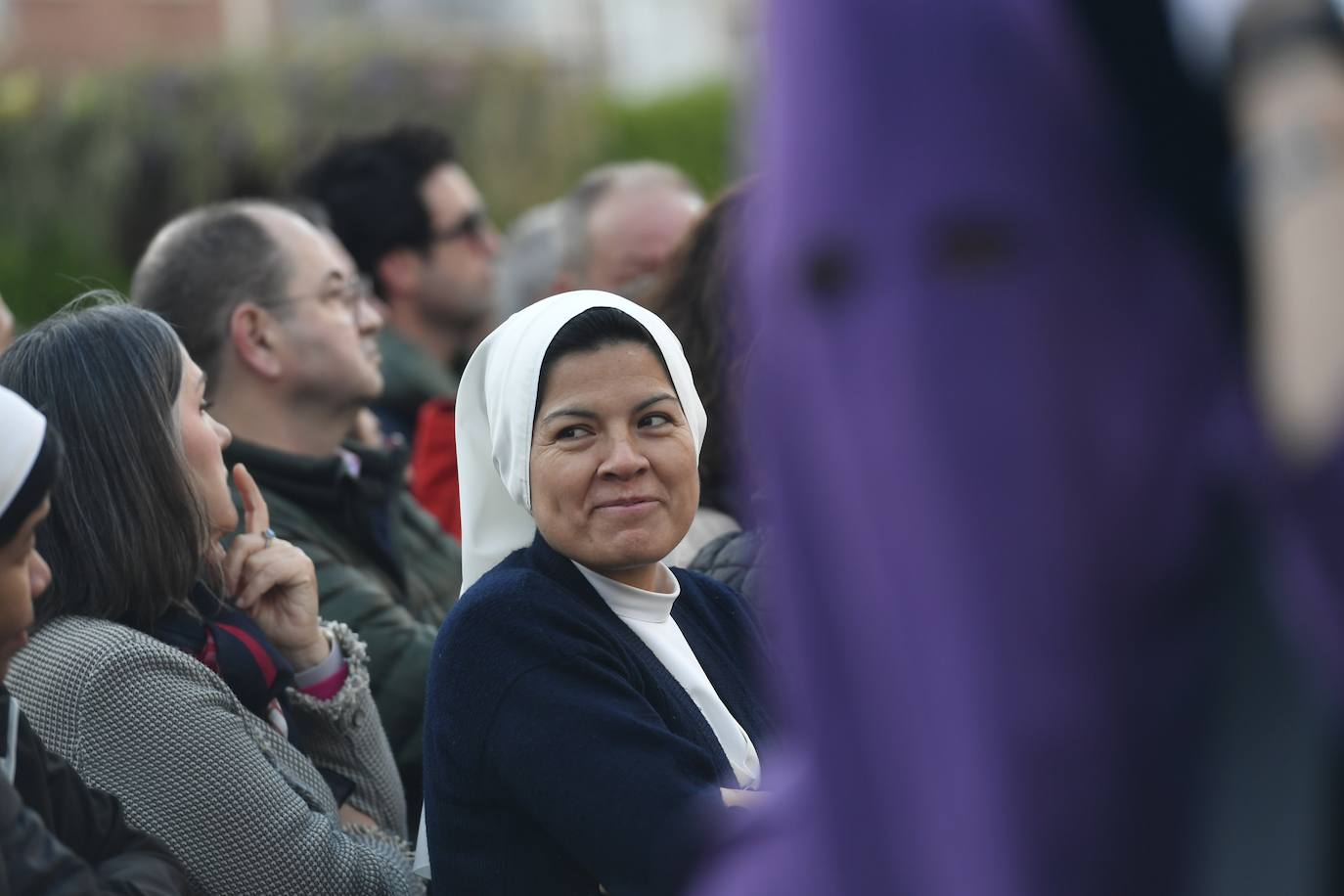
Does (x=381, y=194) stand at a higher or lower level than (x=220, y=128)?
lower

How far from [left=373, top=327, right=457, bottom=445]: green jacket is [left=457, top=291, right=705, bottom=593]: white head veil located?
2891mm

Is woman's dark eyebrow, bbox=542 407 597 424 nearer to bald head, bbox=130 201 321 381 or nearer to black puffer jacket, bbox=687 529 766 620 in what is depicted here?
black puffer jacket, bbox=687 529 766 620

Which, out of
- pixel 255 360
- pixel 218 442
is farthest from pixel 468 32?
pixel 218 442

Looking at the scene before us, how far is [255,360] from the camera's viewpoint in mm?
4531

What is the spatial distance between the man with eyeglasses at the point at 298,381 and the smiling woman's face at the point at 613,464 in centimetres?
115

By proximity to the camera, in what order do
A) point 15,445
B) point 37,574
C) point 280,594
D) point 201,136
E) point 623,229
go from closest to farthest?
point 15,445 < point 37,574 < point 280,594 < point 623,229 < point 201,136

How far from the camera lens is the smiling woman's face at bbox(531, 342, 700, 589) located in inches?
122

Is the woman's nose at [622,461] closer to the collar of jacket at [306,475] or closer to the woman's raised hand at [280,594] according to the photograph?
the woman's raised hand at [280,594]

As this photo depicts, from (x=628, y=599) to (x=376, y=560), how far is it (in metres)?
→ 1.52

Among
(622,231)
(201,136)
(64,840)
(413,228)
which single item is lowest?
(64,840)

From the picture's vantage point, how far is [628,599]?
3096mm

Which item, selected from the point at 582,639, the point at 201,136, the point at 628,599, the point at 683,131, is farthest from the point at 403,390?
the point at 683,131

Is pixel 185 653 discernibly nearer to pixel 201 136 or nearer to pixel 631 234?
pixel 631 234

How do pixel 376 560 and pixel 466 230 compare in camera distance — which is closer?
pixel 376 560
